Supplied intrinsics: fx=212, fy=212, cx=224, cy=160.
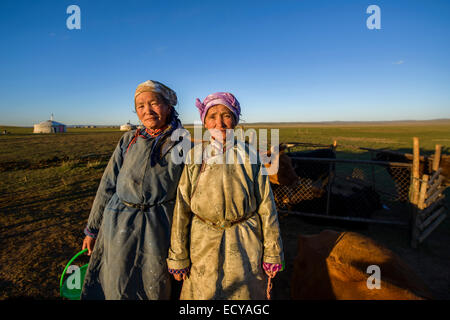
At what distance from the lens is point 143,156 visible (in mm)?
1933

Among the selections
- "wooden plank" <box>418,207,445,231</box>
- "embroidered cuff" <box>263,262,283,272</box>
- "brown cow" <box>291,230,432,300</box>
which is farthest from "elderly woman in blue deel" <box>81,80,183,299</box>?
"wooden plank" <box>418,207,445,231</box>

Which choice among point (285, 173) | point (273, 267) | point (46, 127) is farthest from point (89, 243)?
point (46, 127)

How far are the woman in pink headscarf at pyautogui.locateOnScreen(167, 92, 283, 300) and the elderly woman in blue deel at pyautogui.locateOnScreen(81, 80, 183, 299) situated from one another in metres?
0.17

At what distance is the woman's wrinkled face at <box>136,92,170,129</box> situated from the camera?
195 centimetres

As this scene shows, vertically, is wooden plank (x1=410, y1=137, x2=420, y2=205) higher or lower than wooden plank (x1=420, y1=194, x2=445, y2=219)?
higher

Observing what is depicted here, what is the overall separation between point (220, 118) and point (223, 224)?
2.80 ft

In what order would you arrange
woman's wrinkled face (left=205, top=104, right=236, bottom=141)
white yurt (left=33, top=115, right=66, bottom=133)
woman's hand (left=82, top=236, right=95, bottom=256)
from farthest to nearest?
white yurt (left=33, top=115, right=66, bottom=133) → woman's hand (left=82, top=236, right=95, bottom=256) → woman's wrinkled face (left=205, top=104, right=236, bottom=141)

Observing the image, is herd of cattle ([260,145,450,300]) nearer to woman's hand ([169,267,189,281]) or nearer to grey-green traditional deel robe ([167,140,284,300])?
grey-green traditional deel robe ([167,140,284,300])

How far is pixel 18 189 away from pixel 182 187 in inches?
357

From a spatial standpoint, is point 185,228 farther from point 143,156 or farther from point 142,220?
point 143,156

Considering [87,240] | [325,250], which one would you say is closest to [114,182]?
[87,240]

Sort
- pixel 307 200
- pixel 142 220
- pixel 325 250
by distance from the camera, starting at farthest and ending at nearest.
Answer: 1. pixel 307 200
2. pixel 325 250
3. pixel 142 220

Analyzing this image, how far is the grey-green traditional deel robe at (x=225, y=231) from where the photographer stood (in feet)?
5.41

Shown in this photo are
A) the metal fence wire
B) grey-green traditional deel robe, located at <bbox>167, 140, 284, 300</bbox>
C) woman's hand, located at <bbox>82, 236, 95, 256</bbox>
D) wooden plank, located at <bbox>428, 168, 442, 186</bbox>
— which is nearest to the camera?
grey-green traditional deel robe, located at <bbox>167, 140, 284, 300</bbox>
